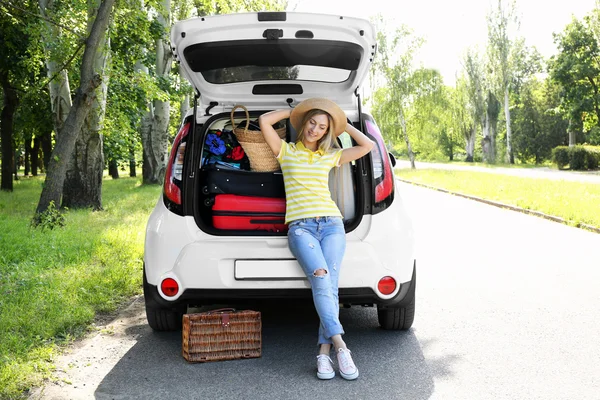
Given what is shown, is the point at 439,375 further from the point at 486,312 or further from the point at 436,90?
the point at 436,90

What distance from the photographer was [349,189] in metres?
4.66

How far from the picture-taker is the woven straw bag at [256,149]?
15.6ft

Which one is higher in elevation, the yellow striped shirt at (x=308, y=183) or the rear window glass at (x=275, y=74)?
the rear window glass at (x=275, y=74)

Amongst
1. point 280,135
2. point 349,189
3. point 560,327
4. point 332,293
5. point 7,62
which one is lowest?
point 560,327

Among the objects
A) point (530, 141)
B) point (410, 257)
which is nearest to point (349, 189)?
point (410, 257)

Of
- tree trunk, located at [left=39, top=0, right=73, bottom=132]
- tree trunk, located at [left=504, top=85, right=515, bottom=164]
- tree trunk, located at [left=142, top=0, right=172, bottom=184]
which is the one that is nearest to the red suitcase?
tree trunk, located at [left=39, top=0, right=73, bottom=132]

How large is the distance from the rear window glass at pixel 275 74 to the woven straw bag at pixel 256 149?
0.33 metres

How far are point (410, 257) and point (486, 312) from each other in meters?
1.45

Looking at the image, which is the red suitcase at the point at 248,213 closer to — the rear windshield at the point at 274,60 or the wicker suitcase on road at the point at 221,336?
the wicker suitcase on road at the point at 221,336

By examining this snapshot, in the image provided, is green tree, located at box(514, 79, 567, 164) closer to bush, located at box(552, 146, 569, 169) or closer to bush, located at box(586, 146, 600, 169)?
bush, located at box(552, 146, 569, 169)

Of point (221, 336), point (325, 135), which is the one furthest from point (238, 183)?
point (221, 336)

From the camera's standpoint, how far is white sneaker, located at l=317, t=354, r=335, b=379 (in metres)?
3.83

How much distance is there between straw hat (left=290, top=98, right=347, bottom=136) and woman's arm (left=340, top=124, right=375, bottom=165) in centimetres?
8

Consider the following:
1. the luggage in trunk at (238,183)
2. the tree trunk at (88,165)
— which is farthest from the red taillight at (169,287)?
the tree trunk at (88,165)
